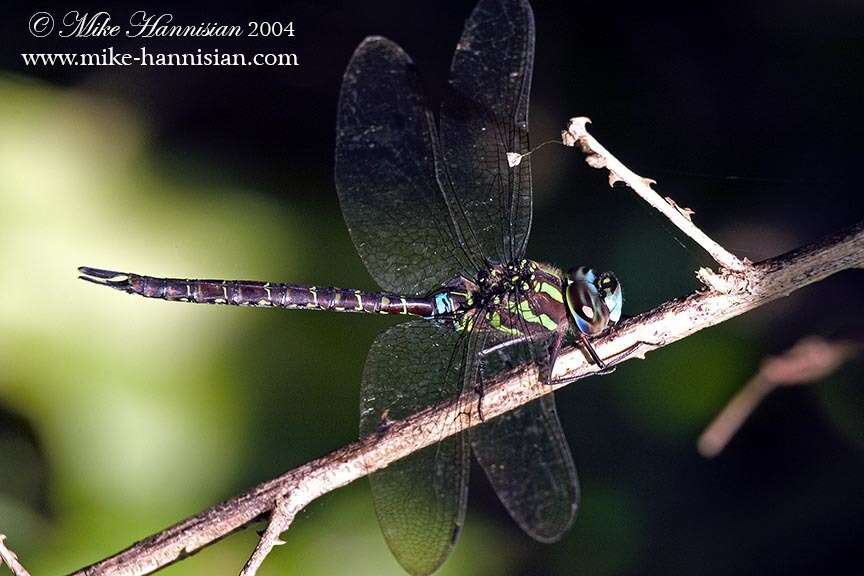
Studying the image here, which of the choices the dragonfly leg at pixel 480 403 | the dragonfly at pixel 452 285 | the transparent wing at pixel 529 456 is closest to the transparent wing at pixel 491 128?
the dragonfly at pixel 452 285

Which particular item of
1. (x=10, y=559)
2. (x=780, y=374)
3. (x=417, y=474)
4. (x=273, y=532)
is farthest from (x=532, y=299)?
(x=10, y=559)

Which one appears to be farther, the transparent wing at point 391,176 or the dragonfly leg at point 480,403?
the transparent wing at point 391,176

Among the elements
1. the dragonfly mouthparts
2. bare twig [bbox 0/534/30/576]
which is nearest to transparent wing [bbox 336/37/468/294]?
the dragonfly mouthparts

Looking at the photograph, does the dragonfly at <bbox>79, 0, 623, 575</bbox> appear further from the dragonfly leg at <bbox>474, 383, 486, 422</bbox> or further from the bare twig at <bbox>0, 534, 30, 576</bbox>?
the bare twig at <bbox>0, 534, 30, 576</bbox>

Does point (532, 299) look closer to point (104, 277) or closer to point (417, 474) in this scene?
point (417, 474)

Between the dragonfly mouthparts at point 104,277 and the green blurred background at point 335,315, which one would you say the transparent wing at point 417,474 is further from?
the dragonfly mouthparts at point 104,277

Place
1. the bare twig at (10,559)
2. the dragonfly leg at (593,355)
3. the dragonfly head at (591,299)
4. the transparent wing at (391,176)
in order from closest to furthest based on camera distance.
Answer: the bare twig at (10,559) → the dragonfly leg at (593,355) → the dragonfly head at (591,299) → the transparent wing at (391,176)
